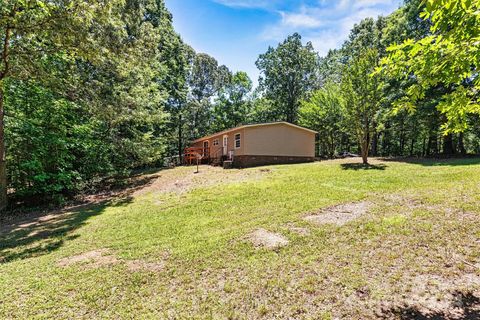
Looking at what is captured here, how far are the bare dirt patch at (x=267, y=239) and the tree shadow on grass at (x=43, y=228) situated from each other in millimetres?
Answer: 4586

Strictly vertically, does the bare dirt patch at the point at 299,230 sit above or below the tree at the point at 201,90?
below

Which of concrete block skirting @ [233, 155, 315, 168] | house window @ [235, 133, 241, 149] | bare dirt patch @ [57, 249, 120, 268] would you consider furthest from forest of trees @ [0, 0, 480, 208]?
house window @ [235, 133, 241, 149]

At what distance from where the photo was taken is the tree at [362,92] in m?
15.1

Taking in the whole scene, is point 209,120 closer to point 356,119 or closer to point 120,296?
point 356,119

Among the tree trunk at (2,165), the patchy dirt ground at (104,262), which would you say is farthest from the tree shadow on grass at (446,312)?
the tree trunk at (2,165)

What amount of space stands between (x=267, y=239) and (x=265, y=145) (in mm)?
14600

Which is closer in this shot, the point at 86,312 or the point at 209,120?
the point at 86,312

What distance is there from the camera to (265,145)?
19641 mm

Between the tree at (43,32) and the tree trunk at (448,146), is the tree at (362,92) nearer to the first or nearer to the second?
the tree trunk at (448,146)

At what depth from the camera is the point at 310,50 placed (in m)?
34.5

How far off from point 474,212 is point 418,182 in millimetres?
4033

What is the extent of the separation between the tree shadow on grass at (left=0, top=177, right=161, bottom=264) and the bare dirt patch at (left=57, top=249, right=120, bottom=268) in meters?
1.10

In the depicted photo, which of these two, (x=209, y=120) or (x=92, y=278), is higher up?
(x=209, y=120)

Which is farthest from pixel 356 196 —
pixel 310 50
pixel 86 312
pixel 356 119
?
pixel 310 50
